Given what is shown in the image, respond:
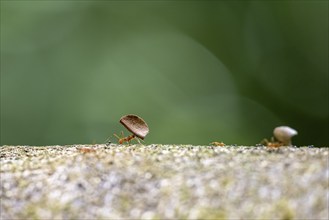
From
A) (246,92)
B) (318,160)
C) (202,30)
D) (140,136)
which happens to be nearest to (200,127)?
(246,92)

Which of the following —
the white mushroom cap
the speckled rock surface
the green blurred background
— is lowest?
the speckled rock surface

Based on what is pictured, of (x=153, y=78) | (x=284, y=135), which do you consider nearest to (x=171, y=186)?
(x=284, y=135)

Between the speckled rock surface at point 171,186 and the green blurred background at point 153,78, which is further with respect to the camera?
the green blurred background at point 153,78

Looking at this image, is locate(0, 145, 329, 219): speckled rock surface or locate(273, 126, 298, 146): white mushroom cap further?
locate(273, 126, 298, 146): white mushroom cap

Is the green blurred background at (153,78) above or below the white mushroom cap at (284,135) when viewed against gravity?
above

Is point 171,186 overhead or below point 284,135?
below

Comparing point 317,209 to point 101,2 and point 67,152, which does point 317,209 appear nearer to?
point 67,152

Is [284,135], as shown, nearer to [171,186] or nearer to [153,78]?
[171,186]

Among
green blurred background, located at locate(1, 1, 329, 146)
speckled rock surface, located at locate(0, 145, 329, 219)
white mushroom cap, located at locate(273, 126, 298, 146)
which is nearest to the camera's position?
speckled rock surface, located at locate(0, 145, 329, 219)
